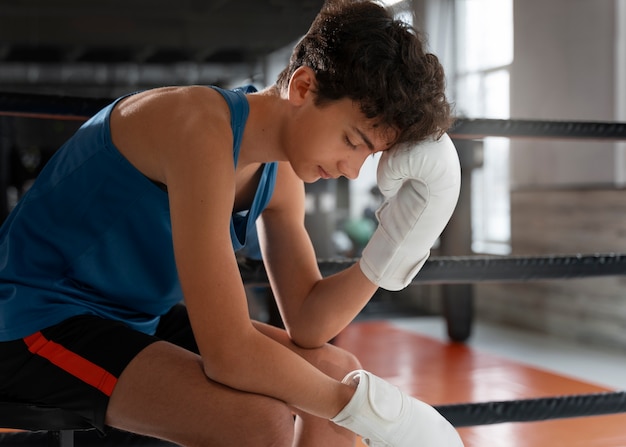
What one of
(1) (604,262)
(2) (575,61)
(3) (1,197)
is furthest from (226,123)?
(2) (575,61)

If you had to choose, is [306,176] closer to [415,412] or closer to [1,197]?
[415,412]

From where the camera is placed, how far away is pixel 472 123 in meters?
1.39

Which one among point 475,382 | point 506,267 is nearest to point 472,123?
point 506,267

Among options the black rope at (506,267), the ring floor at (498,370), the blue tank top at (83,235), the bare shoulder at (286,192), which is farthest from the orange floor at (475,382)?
the blue tank top at (83,235)

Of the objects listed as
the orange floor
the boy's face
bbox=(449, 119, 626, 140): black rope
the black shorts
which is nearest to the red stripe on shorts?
the black shorts

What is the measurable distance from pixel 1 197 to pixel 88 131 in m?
3.11

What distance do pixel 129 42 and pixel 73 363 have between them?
5549 mm

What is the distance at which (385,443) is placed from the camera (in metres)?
0.93

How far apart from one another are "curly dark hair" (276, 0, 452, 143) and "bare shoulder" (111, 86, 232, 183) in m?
0.14

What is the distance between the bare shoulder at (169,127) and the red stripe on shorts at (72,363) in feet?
0.86

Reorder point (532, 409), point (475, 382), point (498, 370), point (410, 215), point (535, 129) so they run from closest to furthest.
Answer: point (410, 215)
point (532, 409)
point (535, 129)
point (475, 382)
point (498, 370)

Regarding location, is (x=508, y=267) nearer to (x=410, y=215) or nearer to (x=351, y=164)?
(x=410, y=215)

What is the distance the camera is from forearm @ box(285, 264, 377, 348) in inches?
43.6

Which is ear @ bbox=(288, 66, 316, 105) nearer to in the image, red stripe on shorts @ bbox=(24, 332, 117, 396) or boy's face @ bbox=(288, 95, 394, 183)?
boy's face @ bbox=(288, 95, 394, 183)
